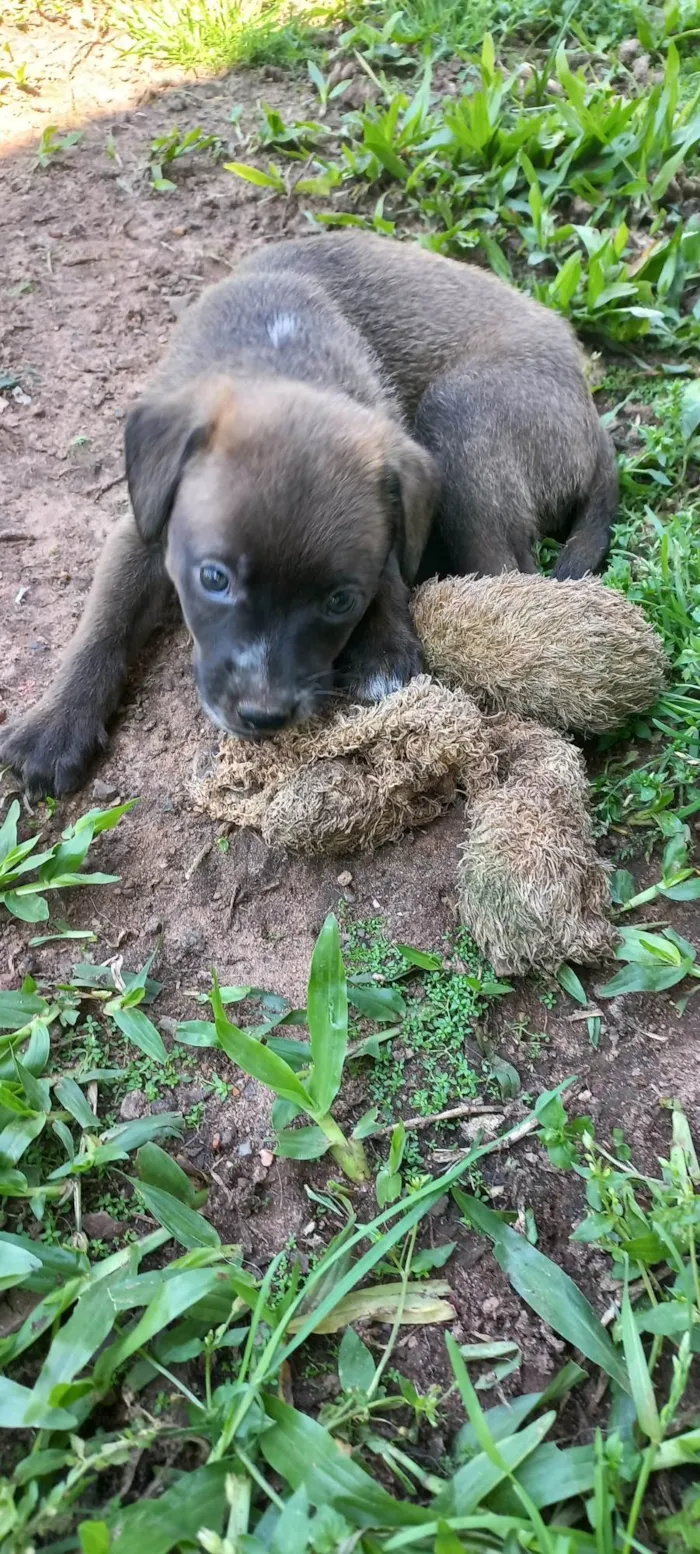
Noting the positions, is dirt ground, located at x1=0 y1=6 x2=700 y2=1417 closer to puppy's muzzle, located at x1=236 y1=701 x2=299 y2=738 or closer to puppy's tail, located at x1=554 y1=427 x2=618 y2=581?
puppy's muzzle, located at x1=236 y1=701 x2=299 y2=738

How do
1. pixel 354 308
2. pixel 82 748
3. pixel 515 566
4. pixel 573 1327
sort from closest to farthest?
pixel 573 1327 < pixel 82 748 < pixel 515 566 < pixel 354 308

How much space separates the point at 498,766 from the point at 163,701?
114cm

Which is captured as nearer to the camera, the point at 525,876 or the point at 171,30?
the point at 525,876

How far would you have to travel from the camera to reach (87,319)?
→ 4391 millimetres

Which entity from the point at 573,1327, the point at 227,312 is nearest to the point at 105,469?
the point at 227,312

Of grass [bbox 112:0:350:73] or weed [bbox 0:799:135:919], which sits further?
grass [bbox 112:0:350:73]

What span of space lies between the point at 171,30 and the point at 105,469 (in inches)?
141

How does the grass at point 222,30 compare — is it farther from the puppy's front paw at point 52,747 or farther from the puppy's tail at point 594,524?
the puppy's front paw at point 52,747

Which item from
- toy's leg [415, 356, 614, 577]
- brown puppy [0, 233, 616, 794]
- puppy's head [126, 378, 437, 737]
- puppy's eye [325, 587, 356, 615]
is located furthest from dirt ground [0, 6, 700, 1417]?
toy's leg [415, 356, 614, 577]

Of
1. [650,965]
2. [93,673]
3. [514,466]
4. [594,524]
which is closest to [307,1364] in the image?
[650,965]

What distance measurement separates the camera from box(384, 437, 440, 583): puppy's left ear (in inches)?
115

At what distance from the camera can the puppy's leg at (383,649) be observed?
301 centimetres

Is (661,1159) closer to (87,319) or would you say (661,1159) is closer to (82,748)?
(82,748)

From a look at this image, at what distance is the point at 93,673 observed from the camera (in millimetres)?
3111
